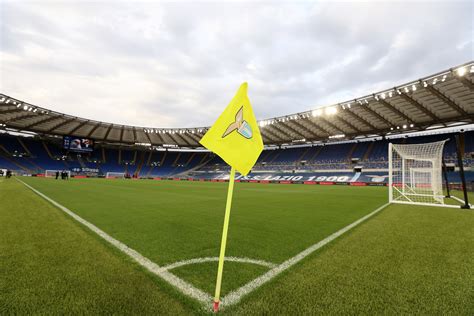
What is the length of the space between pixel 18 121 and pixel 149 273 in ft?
173

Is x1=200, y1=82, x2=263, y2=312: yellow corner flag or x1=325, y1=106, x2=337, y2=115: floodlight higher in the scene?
x1=325, y1=106, x2=337, y2=115: floodlight

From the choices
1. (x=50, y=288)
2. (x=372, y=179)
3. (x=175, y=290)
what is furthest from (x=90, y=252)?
(x=372, y=179)

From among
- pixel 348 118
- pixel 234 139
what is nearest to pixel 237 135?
pixel 234 139

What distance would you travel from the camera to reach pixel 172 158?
68750mm

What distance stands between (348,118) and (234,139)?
3824 centimetres

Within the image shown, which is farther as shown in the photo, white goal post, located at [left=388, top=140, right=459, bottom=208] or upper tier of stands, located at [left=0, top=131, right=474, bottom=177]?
upper tier of stands, located at [left=0, top=131, right=474, bottom=177]

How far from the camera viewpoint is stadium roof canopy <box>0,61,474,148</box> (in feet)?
77.1

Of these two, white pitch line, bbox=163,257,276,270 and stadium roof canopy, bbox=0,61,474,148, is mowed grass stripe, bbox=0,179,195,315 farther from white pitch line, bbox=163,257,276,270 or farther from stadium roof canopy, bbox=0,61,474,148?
stadium roof canopy, bbox=0,61,474,148

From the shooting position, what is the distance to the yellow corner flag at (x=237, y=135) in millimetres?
2107

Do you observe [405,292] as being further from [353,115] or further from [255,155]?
[353,115]

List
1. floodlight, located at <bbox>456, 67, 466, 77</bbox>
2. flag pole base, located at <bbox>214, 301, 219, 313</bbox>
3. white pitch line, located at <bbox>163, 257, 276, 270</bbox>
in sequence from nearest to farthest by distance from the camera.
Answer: flag pole base, located at <bbox>214, 301, 219, 313</bbox> < white pitch line, located at <bbox>163, 257, 276, 270</bbox> < floodlight, located at <bbox>456, 67, 466, 77</bbox>

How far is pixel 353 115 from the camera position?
3366 cm

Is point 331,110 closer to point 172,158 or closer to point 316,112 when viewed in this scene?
point 316,112

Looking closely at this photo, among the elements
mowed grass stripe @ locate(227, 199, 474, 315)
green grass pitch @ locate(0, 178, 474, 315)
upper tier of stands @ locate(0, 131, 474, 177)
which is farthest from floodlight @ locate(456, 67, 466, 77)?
mowed grass stripe @ locate(227, 199, 474, 315)
